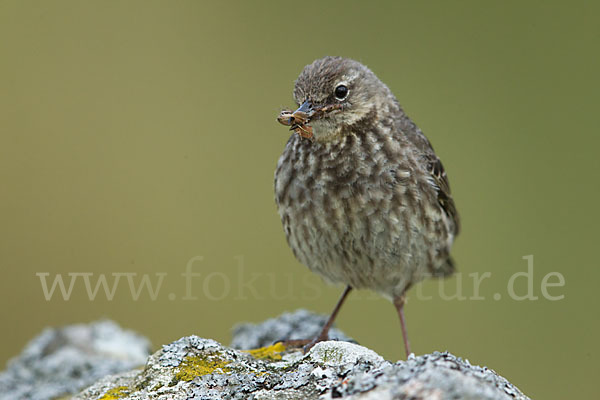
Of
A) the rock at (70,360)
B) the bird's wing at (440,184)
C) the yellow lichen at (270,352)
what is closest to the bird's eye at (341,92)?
the bird's wing at (440,184)

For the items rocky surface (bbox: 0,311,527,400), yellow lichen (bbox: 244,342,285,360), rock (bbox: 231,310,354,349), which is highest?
rock (bbox: 231,310,354,349)

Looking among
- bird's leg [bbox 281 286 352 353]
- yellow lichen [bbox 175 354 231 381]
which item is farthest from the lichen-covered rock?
bird's leg [bbox 281 286 352 353]

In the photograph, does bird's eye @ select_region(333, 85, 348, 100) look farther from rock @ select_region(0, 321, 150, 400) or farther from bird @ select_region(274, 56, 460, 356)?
Answer: rock @ select_region(0, 321, 150, 400)

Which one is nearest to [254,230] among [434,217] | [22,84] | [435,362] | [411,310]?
[411,310]

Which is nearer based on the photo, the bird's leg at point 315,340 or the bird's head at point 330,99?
the bird's leg at point 315,340

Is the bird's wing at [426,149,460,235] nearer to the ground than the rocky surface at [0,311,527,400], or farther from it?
farther from it

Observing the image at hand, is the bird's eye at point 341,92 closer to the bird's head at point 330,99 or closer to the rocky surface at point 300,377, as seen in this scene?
the bird's head at point 330,99

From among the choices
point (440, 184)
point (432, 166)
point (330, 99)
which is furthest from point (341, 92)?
point (440, 184)
